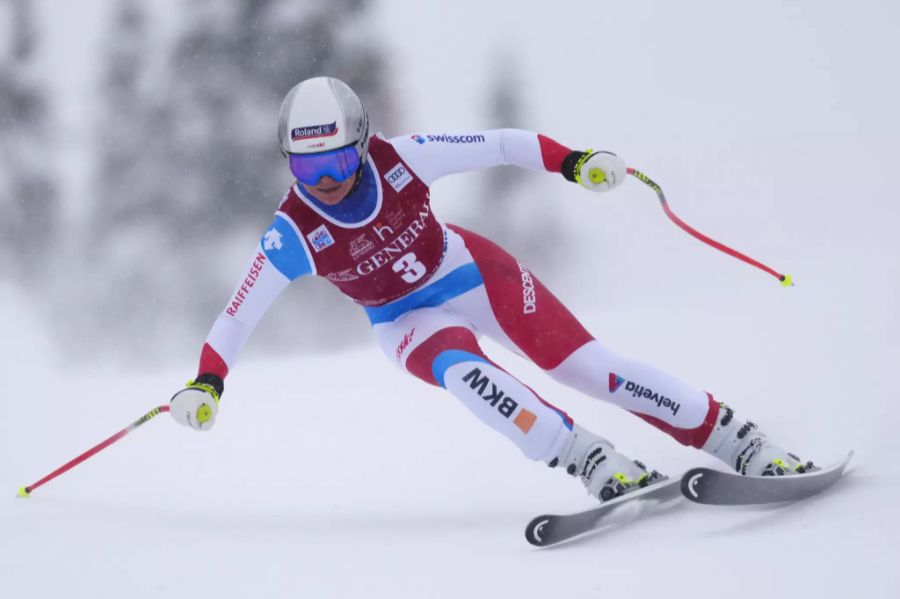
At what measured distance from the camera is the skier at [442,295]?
307cm

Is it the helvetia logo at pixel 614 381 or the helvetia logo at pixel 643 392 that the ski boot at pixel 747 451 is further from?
the helvetia logo at pixel 614 381

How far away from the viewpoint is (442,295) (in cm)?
346

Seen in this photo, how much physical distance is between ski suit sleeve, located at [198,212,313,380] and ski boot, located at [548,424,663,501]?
1113 millimetres

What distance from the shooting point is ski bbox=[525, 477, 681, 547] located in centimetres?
278

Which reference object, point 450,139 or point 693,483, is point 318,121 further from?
point 693,483

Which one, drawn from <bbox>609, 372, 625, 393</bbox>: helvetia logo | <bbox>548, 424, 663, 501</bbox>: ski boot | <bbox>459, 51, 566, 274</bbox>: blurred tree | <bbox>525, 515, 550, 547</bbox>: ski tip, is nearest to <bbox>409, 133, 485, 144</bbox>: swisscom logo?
<bbox>609, 372, 625, 393</bbox>: helvetia logo

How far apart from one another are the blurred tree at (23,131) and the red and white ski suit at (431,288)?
646 centimetres

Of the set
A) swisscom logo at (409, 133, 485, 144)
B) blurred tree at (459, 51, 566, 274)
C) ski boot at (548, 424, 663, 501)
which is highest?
blurred tree at (459, 51, 566, 274)

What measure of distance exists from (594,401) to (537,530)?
7.57 feet

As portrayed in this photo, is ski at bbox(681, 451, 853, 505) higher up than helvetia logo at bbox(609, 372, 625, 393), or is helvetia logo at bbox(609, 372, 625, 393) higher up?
helvetia logo at bbox(609, 372, 625, 393)

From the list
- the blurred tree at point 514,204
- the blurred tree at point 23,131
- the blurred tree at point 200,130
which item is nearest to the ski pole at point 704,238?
the blurred tree at point 514,204

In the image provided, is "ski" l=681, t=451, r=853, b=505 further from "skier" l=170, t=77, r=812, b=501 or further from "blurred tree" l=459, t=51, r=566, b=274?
"blurred tree" l=459, t=51, r=566, b=274

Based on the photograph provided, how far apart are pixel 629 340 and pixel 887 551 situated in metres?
3.74

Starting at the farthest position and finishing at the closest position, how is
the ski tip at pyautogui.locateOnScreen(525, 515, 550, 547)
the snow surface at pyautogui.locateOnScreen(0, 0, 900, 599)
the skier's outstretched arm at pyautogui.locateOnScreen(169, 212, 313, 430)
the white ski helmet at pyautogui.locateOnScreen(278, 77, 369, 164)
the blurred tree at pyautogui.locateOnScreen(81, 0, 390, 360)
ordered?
the blurred tree at pyautogui.locateOnScreen(81, 0, 390, 360)
the skier's outstretched arm at pyautogui.locateOnScreen(169, 212, 313, 430)
the white ski helmet at pyautogui.locateOnScreen(278, 77, 369, 164)
the ski tip at pyautogui.locateOnScreen(525, 515, 550, 547)
the snow surface at pyautogui.locateOnScreen(0, 0, 900, 599)
